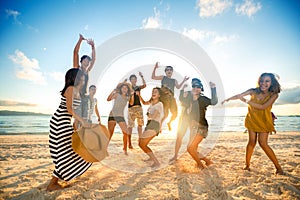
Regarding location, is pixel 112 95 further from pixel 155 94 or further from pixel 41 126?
pixel 41 126

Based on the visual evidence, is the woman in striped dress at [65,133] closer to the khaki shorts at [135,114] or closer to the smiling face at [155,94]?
the smiling face at [155,94]

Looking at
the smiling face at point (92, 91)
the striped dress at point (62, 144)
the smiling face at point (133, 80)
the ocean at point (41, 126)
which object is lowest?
the ocean at point (41, 126)

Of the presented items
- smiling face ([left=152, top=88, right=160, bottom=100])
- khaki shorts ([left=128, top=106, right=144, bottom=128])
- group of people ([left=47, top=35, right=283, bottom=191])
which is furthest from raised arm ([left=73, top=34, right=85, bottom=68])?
khaki shorts ([left=128, top=106, right=144, bottom=128])

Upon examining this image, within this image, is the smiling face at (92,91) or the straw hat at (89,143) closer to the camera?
the straw hat at (89,143)

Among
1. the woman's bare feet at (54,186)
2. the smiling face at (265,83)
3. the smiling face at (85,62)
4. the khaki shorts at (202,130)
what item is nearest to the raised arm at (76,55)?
the smiling face at (85,62)

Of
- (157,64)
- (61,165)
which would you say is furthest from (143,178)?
(157,64)

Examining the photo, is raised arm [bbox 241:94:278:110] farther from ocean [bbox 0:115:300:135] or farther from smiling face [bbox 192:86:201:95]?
ocean [bbox 0:115:300:135]

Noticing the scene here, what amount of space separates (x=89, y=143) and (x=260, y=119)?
3.74m

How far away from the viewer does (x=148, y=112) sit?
16.1 feet

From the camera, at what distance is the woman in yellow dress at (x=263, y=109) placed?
417 centimetres

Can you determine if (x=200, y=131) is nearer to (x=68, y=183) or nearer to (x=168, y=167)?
(x=168, y=167)

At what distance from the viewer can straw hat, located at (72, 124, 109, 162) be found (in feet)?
10.2

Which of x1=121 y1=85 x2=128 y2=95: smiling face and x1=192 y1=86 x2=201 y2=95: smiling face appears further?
x1=121 y1=85 x2=128 y2=95: smiling face

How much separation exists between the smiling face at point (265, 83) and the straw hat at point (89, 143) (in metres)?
3.70
